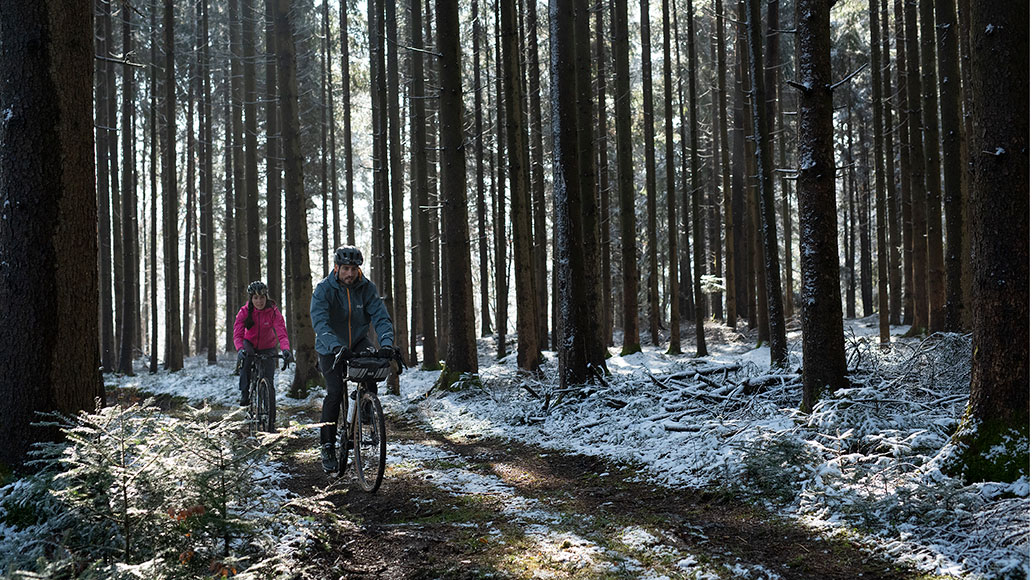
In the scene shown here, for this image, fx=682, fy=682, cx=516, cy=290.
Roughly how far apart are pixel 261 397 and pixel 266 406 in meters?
0.20

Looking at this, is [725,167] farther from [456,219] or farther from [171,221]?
[171,221]

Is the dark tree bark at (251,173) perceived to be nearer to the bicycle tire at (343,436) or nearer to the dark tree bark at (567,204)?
the dark tree bark at (567,204)

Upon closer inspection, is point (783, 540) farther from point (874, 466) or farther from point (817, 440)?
point (817, 440)

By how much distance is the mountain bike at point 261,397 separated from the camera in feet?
28.7

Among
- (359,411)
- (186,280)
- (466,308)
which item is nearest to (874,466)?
(359,411)

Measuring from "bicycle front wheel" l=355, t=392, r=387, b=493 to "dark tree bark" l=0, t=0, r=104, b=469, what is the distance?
219 cm

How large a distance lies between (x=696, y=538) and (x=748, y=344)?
1611 centimetres

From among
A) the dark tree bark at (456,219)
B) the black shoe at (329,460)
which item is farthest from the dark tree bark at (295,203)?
the black shoe at (329,460)

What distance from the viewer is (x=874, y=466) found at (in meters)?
5.00

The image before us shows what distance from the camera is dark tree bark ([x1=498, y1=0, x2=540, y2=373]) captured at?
1350 cm

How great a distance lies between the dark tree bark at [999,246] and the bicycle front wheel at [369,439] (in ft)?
14.6

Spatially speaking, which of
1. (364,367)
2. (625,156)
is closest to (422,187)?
(625,156)

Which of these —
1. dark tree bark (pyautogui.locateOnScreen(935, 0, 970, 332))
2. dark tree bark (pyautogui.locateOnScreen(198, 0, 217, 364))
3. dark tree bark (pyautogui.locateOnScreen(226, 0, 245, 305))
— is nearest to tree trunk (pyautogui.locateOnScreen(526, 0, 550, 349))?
dark tree bark (pyautogui.locateOnScreen(935, 0, 970, 332))

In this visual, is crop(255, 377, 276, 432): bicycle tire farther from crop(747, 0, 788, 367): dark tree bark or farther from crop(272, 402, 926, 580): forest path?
crop(747, 0, 788, 367): dark tree bark
